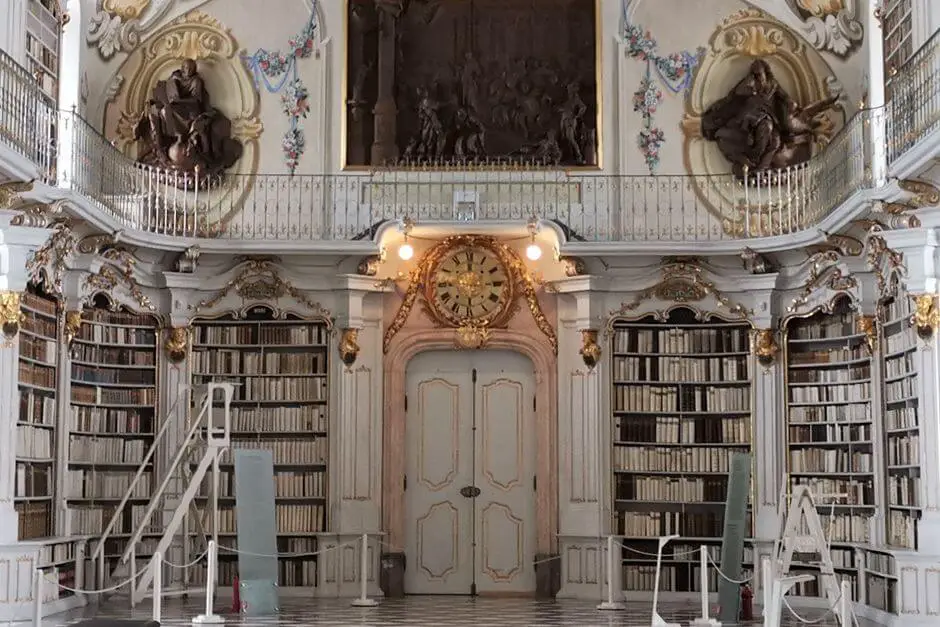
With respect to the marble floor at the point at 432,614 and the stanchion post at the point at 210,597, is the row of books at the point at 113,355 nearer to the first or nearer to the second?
the marble floor at the point at 432,614

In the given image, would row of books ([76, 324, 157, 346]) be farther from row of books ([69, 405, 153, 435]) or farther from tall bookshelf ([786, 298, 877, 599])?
tall bookshelf ([786, 298, 877, 599])

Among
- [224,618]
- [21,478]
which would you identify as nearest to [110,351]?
[21,478]

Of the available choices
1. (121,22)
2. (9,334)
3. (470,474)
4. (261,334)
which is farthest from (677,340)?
(9,334)

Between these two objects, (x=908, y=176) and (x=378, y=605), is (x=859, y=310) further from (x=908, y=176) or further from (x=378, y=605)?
(x=378, y=605)

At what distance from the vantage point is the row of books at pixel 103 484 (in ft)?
45.9

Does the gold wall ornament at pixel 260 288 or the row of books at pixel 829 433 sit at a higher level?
the gold wall ornament at pixel 260 288

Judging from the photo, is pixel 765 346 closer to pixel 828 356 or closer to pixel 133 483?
pixel 828 356

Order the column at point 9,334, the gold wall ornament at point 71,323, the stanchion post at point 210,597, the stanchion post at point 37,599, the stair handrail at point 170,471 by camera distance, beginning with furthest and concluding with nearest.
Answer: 1. the gold wall ornament at point 71,323
2. the stair handrail at point 170,471
3. the column at point 9,334
4. the stanchion post at point 210,597
5. the stanchion post at point 37,599

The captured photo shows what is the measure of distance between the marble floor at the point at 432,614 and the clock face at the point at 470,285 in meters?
2.81

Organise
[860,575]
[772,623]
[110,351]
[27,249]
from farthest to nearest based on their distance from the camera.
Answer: [110,351], [860,575], [27,249], [772,623]

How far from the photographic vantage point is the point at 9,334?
12.1 meters

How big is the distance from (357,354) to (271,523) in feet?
7.62

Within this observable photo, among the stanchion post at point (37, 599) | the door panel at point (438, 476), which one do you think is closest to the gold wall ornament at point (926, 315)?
the door panel at point (438, 476)

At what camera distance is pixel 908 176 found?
11281 millimetres
